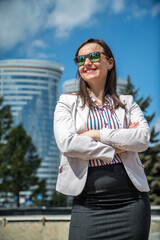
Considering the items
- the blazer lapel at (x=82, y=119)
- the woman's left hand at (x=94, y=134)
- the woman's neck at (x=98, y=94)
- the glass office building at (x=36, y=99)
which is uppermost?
the glass office building at (x=36, y=99)

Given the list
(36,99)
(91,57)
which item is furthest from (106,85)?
(36,99)

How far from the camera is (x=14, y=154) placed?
23547 mm

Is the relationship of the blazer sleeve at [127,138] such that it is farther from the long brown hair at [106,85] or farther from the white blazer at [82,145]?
the long brown hair at [106,85]

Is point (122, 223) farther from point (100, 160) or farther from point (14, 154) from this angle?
point (14, 154)

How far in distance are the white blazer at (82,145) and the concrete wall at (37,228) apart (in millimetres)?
2552

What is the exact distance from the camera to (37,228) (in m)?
4.23

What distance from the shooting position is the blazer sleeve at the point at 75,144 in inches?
60.8

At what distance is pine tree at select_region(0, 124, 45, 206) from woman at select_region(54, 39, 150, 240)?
21.1 m

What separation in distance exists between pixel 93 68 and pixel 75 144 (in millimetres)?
464

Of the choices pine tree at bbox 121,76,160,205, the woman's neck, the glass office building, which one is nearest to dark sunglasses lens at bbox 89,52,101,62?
the woman's neck

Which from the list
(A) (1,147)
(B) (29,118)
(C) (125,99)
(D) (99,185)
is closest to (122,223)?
(D) (99,185)

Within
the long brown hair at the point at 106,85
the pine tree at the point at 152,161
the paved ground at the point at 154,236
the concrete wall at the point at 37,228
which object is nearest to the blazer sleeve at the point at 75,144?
the long brown hair at the point at 106,85

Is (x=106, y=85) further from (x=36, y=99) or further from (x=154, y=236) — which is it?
(x=36, y=99)

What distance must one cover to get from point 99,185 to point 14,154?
2258 cm
